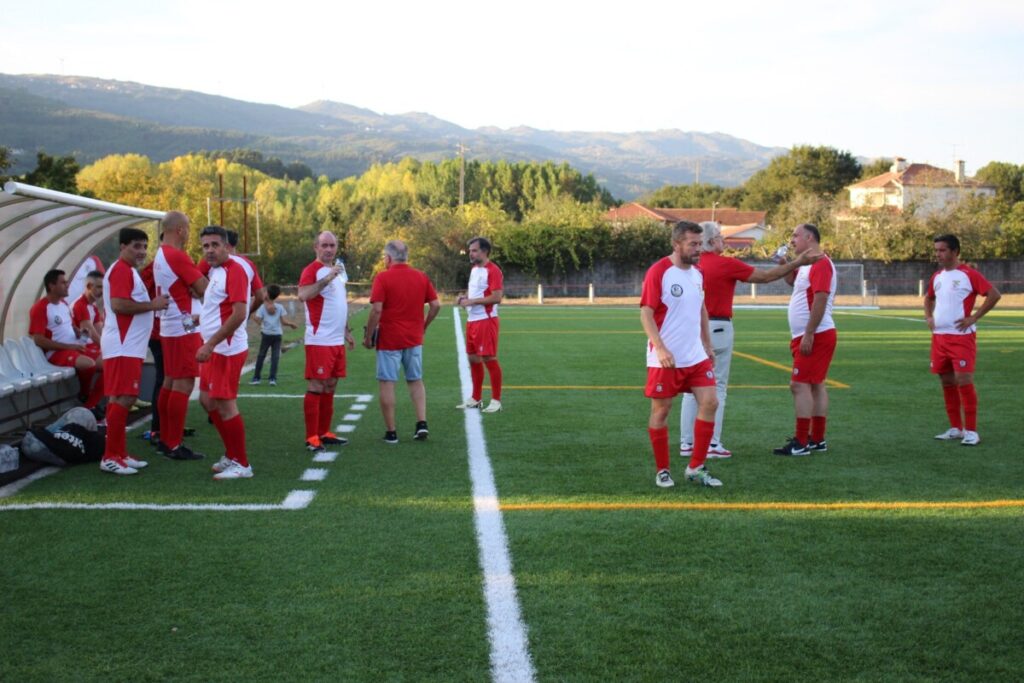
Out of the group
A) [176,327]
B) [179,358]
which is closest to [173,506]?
[179,358]

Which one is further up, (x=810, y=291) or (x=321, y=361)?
(x=810, y=291)

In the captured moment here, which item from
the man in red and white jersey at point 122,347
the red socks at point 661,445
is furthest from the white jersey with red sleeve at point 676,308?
the man in red and white jersey at point 122,347

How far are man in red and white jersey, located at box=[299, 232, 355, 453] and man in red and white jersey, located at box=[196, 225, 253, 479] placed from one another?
1118 mm

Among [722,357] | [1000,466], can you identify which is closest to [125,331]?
[722,357]

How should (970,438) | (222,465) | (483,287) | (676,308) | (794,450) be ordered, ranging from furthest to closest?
(483,287)
(970,438)
(794,450)
(222,465)
(676,308)

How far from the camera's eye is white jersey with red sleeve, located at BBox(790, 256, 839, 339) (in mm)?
8742

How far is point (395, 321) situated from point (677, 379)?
3196 millimetres

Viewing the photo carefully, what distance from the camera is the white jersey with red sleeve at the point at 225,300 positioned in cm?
784

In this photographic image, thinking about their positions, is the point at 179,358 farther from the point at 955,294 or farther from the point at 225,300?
the point at 955,294

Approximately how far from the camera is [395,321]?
9.54 meters

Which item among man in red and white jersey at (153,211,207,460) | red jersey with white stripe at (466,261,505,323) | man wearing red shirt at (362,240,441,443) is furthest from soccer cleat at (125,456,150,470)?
red jersey with white stripe at (466,261,505,323)

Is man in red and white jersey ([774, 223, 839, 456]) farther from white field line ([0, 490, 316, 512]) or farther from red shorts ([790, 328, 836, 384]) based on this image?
white field line ([0, 490, 316, 512])

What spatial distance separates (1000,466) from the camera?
8.41 m

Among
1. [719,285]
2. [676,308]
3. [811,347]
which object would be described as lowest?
[811,347]
